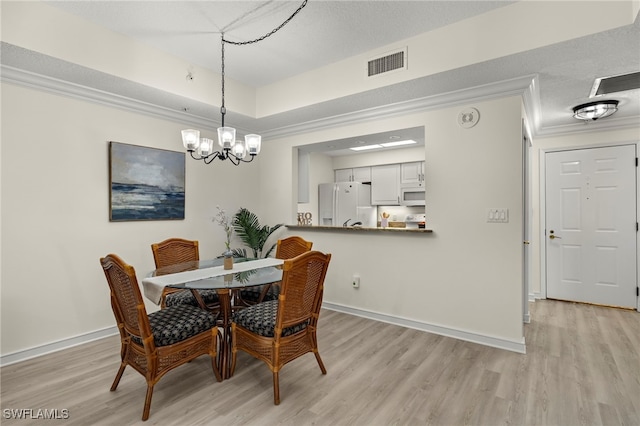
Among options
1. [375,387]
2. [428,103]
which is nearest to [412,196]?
[428,103]

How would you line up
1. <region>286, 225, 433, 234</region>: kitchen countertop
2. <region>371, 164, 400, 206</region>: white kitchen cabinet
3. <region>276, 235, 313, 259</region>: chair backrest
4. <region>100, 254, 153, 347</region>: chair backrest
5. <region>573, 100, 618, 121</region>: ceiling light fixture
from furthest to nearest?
<region>371, 164, 400, 206</region>: white kitchen cabinet → <region>573, 100, 618, 121</region>: ceiling light fixture → <region>286, 225, 433, 234</region>: kitchen countertop → <region>276, 235, 313, 259</region>: chair backrest → <region>100, 254, 153, 347</region>: chair backrest

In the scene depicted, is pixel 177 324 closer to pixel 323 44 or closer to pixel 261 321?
pixel 261 321

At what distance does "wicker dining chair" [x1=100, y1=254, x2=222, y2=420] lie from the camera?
1961 millimetres

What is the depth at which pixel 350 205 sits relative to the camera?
6.41 meters

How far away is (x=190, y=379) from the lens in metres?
2.45

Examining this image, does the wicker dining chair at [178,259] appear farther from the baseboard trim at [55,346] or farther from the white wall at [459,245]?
the white wall at [459,245]

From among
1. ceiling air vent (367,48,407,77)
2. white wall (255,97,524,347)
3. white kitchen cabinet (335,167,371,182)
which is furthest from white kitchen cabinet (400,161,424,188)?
ceiling air vent (367,48,407,77)

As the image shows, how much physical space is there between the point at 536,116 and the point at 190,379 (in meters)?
4.51

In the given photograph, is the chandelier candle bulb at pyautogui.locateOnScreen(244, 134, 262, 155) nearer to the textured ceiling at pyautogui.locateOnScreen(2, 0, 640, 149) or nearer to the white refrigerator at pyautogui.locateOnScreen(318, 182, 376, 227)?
the textured ceiling at pyautogui.locateOnScreen(2, 0, 640, 149)

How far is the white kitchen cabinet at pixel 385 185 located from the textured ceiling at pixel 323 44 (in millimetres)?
2691

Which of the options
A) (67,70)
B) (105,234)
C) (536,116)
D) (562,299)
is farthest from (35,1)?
(562,299)

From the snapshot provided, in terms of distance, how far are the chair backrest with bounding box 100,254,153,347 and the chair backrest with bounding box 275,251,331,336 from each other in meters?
0.79

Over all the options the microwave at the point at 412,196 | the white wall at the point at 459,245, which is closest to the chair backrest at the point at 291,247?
the white wall at the point at 459,245

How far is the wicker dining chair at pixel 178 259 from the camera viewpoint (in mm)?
2859
